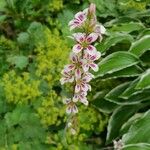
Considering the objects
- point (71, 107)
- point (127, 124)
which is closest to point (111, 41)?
point (127, 124)

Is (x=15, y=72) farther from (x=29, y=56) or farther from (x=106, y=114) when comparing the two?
(x=106, y=114)

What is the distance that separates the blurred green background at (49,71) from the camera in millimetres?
2400

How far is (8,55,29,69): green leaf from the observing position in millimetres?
2684

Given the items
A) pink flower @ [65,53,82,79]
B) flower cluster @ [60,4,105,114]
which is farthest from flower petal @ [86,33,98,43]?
pink flower @ [65,53,82,79]

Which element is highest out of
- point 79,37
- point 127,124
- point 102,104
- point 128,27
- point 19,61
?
point 128,27

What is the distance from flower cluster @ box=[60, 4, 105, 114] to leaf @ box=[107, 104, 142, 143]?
0.67m

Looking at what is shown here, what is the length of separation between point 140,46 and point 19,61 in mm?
638

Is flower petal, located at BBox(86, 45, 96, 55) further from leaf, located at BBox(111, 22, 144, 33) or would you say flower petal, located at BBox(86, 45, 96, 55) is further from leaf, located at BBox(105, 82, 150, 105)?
leaf, located at BBox(111, 22, 144, 33)

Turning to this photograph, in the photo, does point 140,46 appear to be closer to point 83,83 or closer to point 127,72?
point 127,72

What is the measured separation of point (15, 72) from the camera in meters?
2.73

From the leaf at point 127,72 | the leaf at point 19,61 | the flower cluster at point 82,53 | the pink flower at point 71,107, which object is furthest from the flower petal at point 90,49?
the leaf at point 19,61

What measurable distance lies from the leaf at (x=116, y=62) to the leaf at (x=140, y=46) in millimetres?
43

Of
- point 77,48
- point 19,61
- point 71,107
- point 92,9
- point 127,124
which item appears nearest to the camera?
point 92,9

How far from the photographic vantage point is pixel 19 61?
2703mm
